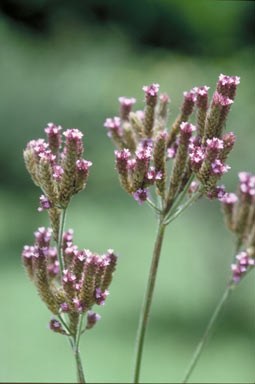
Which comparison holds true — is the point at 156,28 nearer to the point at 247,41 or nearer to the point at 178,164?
the point at 247,41

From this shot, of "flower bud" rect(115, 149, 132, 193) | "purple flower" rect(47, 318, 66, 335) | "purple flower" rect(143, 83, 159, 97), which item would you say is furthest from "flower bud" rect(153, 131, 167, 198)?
"purple flower" rect(47, 318, 66, 335)

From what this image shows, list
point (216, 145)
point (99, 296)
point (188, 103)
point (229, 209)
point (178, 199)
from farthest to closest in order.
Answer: point (229, 209) < point (188, 103) < point (178, 199) < point (99, 296) < point (216, 145)

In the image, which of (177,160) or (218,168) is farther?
(177,160)

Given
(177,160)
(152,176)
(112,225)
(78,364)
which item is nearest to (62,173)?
(152,176)

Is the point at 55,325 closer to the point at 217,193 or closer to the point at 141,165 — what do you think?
the point at 141,165

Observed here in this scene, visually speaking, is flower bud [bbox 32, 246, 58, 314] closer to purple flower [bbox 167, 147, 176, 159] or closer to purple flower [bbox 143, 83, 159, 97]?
purple flower [bbox 167, 147, 176, 159]

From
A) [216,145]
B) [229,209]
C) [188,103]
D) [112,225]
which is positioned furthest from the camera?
[112,225]
